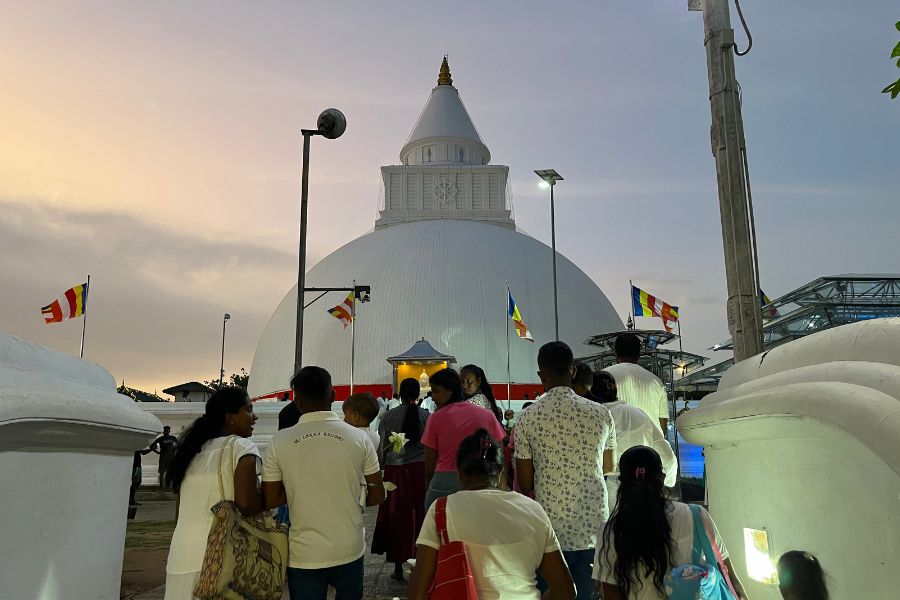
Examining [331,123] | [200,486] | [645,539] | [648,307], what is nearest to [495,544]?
[645,539]

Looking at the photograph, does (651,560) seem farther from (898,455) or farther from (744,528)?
(744,528)

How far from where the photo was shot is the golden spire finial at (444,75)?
50.7m

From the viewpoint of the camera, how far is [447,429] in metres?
5.16

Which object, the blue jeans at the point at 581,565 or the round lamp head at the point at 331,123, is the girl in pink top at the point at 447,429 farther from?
the round lamp head at the point at 331,123

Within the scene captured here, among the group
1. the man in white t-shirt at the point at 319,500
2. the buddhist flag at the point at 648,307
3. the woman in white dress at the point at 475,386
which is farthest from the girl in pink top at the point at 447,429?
the buddhist flag at the point at 648,307

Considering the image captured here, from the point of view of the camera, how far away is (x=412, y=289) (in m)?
38.3

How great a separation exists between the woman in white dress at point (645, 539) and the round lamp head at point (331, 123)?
33.3ft

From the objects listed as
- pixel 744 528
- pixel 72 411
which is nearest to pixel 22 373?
pixel 72 411

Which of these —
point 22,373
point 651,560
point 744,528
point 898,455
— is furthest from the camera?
point 744,528

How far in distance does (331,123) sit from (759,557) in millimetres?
9979

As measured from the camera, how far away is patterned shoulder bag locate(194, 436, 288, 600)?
3.48 m

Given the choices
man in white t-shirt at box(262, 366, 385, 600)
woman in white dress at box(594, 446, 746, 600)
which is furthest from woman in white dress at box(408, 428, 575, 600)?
man in white t-shirt at box(262, 366, 385, 600)

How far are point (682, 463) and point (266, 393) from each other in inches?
1148

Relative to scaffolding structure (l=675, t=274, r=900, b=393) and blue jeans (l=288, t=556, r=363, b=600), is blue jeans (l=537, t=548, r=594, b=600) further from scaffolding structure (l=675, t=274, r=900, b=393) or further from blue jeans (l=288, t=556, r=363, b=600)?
scaffolding structure (l=675, t=274, r=900, b=393)
